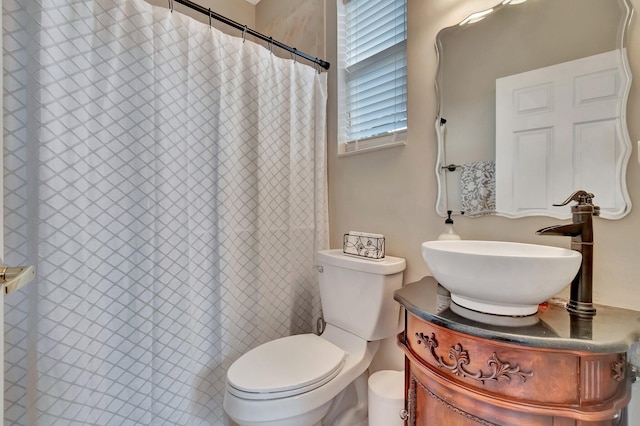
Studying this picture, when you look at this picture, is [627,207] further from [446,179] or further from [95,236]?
[95,236]

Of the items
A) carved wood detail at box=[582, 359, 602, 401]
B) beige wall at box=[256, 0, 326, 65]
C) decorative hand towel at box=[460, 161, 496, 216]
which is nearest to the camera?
carved wood detail at box=[582, 359, 602, 401]

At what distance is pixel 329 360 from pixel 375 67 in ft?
4.79

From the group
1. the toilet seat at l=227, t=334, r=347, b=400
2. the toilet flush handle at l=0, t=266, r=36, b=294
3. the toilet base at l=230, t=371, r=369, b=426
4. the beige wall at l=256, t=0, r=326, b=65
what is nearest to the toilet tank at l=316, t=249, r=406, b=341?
the toilet seat at l=227, t=334, r=347, b=400

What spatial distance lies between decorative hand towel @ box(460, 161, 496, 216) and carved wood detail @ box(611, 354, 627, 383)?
57cm

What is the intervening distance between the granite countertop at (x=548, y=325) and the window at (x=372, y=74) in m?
0.85

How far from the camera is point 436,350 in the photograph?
773mm

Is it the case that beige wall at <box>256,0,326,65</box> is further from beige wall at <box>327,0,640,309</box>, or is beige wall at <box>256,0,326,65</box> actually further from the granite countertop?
the granite countertop

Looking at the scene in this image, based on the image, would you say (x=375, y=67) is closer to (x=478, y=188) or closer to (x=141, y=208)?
(x=478, y=188)

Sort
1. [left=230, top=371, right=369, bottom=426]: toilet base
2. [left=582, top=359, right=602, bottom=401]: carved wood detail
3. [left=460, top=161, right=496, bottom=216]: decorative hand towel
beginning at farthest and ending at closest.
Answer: [left=230, top=371, right=369, bottom=426]: toilet base
[left=460, top=161, right=496, bottom=216]: decorative hand towel
[left=582, top=359, right=602, bottom=401]: carved wood detail

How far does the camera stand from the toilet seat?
102 centimetres

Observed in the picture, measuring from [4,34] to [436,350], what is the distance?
1.58 m

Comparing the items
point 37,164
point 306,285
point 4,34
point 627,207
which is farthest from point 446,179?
point 4,34

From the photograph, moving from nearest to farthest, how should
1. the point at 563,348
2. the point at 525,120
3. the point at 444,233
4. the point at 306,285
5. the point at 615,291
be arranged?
1. the point at 563,348
2. the point at 615,291
3. the point at 525,120
4. the point at 444,233
5. the point at 306,285

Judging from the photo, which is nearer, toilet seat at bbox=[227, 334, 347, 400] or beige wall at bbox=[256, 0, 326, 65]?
toilet seat at bbox=[227, 334, 347, 400]
